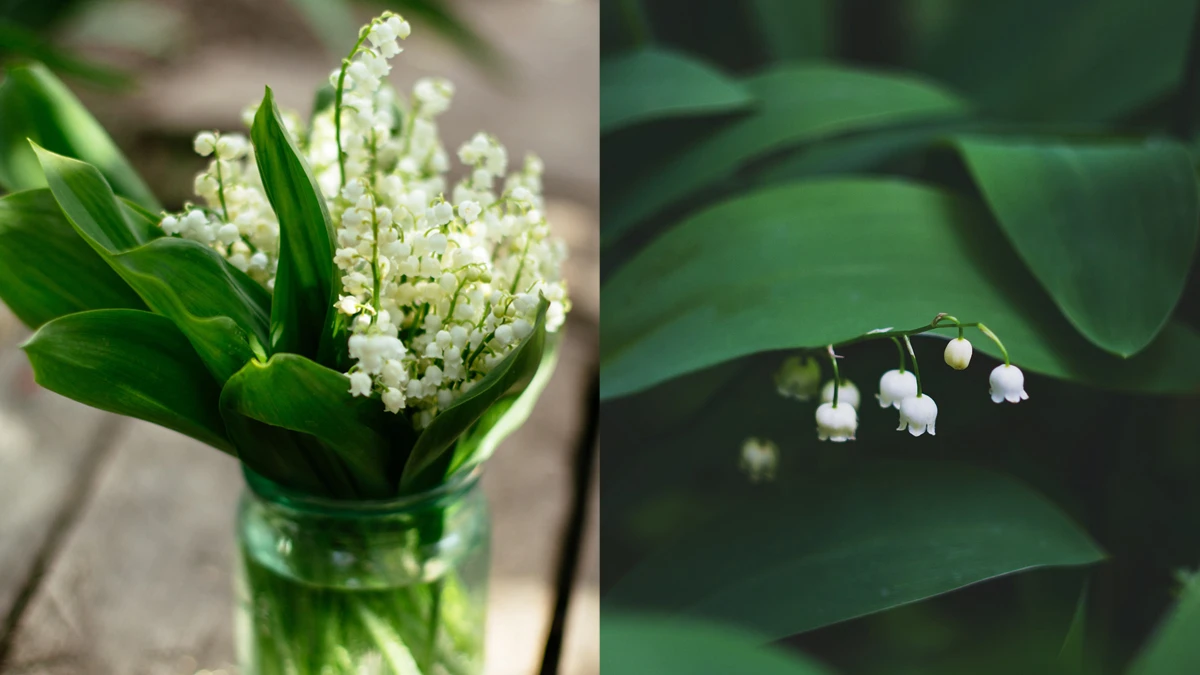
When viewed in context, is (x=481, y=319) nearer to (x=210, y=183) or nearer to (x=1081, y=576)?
(x=210, y=183)

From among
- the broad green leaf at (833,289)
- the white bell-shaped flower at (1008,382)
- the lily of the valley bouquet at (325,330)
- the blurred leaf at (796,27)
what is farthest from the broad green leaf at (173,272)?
Result: the blurred leaf at (796,27)

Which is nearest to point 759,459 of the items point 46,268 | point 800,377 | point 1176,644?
point 800,377

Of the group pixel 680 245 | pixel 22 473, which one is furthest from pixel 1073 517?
pixel 22 473

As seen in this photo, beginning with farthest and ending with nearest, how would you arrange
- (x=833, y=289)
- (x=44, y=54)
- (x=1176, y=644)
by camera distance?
(x=44, y=54) → (x=833, y=289) → (x=1176, y=644)

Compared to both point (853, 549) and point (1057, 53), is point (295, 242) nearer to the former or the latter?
point (853, 549)

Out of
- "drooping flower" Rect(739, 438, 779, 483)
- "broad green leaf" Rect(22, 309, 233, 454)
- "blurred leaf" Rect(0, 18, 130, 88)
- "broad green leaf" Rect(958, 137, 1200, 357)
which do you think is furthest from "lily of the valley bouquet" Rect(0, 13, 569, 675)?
"blurred leaf" Rect(0, 18, 130, 88)

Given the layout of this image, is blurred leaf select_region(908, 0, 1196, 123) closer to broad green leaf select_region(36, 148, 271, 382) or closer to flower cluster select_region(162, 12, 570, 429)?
flower cluster select_region(162, 12, 570, 429)
